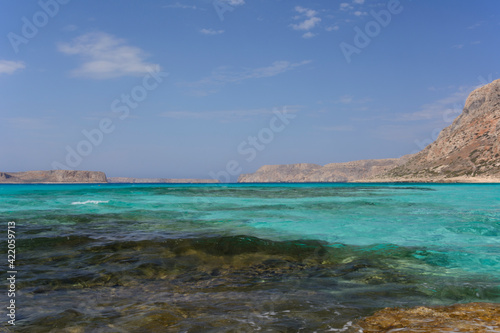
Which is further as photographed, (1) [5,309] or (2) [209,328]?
(1) [5,309]

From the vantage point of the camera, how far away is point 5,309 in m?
6.09

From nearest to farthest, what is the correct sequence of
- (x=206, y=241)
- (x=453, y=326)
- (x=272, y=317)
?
1. (x=453, y=326)
2. (x=272, y=317)
3. (x=206, y=241)

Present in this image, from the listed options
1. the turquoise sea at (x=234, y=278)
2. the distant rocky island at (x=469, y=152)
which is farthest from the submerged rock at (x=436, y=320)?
the distant rocky island at (x=469, y=152)

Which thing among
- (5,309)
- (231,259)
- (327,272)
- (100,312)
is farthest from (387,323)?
(5,309)

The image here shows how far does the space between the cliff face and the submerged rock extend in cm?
12675

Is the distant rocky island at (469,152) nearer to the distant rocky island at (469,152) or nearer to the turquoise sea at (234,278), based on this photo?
the distant rocky island at (469,152)

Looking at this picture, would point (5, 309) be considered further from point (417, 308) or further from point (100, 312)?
point (417, 308)

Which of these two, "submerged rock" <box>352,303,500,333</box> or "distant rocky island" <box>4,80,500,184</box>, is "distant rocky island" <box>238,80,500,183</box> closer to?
"distant rocky island" <box>4,80,500,184</box>

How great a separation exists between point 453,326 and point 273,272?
453cm

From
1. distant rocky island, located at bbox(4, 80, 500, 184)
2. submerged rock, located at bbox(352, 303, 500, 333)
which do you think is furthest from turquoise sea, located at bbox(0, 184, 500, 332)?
distant rocky island, located at bbox(4, 80, 500, 184)

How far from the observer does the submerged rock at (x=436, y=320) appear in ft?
16.6

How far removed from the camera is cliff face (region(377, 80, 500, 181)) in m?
120

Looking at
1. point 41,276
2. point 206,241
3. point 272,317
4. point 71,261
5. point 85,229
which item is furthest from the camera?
point 85,229

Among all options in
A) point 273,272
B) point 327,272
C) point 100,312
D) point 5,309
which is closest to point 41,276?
point 5,309
